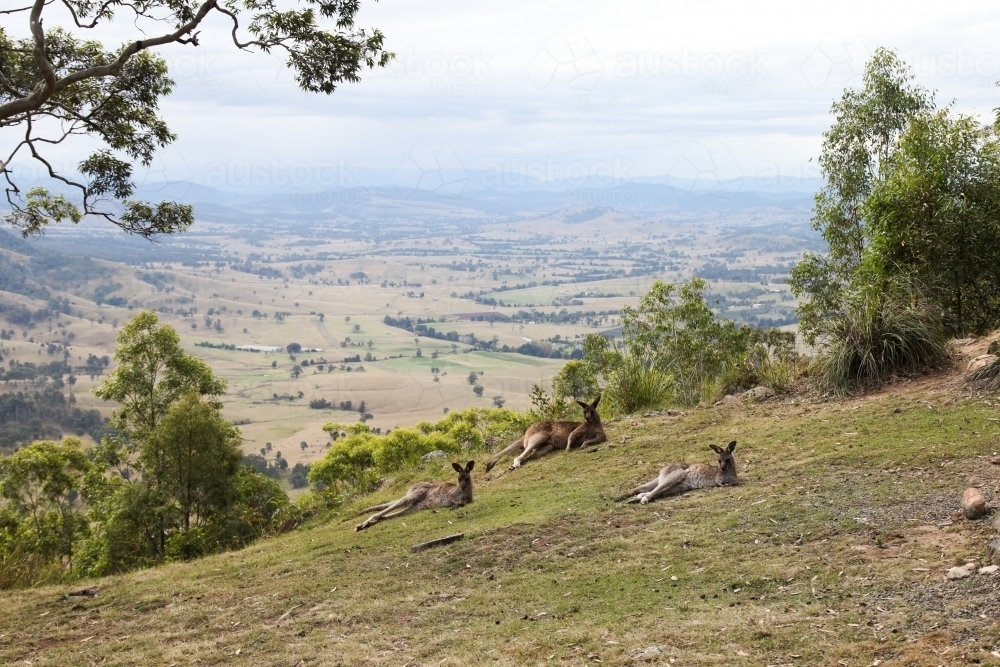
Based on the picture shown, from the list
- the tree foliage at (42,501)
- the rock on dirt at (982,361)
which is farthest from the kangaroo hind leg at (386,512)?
the tree foliage at (42,501)

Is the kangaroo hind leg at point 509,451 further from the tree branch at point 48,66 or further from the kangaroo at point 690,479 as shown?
the tree branch at point 48,66

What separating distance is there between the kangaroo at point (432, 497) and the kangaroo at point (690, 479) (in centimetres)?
246

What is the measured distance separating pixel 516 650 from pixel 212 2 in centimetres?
992

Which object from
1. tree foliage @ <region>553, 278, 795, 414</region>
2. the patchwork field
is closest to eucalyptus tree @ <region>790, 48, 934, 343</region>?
tree foliage @ <region>553, 278, 795, 414</region>

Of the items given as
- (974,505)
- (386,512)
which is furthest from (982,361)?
(386,512)

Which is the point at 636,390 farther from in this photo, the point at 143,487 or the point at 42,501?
the point at 42,501

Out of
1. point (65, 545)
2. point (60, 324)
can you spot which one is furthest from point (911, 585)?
point (60, 324)

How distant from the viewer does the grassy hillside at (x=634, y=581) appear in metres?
Result: 5.76

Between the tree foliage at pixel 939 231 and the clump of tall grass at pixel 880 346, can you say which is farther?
the tree foliage at pixel 939 231

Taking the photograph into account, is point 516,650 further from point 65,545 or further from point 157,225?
point 65,545

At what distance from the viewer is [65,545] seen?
20.9m

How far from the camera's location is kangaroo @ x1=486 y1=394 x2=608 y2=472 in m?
13.6

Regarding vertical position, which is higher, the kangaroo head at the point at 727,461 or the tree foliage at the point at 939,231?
the tree foliage at the point at 939,231

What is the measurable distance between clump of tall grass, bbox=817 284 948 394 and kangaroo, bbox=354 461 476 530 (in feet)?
21.3
